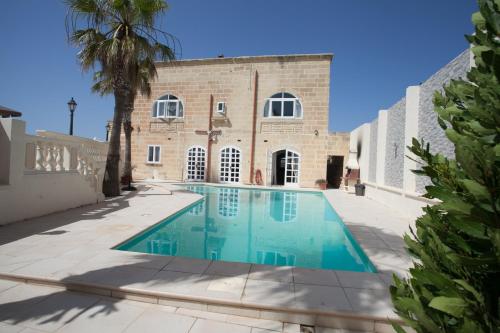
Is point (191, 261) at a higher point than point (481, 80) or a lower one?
lower

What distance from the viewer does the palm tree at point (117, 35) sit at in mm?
8070

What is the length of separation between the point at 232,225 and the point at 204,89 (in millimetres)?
13019

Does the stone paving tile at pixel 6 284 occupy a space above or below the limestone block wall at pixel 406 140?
below

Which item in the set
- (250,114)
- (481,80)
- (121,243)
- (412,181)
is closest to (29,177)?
(121,243)

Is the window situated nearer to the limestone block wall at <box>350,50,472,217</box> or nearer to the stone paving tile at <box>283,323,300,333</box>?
the limestone block wall at <box>350,50,472,217</box>

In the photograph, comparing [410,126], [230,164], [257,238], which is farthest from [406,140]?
[230,164]

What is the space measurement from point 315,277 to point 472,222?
2861 mm

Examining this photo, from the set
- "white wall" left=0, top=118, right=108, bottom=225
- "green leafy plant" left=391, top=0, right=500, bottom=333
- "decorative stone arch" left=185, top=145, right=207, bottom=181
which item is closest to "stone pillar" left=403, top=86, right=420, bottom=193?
"green leafy plant" left=391, top=0, right=500, bottom=333

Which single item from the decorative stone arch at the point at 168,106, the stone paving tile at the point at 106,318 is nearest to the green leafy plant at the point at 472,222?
the stone paving tile at the point at 106,318

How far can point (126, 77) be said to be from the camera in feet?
28.6

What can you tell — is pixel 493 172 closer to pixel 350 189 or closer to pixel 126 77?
pixel 126 77

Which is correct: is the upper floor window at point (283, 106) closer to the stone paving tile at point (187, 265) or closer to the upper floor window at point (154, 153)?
the upper floor window at point (154, 153)

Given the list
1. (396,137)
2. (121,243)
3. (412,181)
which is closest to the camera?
(121,243)

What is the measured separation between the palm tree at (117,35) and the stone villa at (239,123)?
8.67 metres
